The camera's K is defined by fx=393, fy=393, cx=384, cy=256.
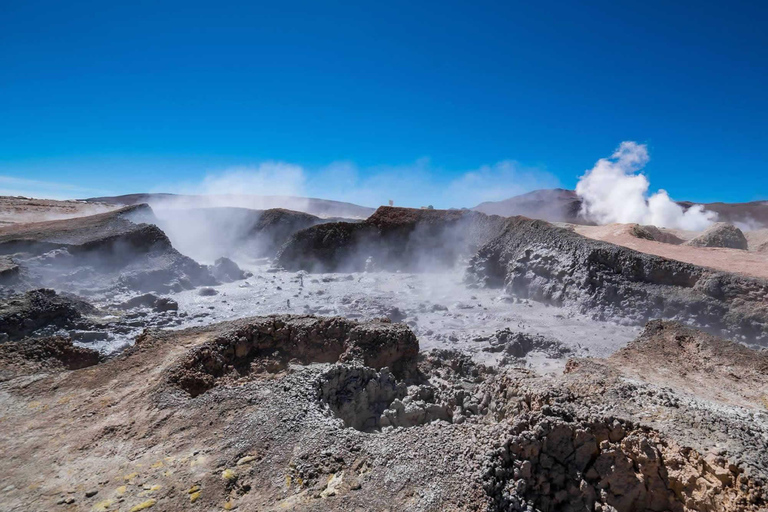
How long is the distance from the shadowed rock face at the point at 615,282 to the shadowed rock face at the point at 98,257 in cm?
1200

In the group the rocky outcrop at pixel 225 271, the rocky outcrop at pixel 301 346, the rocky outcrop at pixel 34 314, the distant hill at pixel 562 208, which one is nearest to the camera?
the rocky outcrop at pixel 301 346

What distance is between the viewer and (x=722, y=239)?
19.8 m

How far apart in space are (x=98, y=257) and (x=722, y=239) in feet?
92.5

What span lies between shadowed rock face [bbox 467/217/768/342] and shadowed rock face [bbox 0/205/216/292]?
39.4 feet

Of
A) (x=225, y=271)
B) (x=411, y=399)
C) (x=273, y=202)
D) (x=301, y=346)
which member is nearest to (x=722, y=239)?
(x=411, y=399)

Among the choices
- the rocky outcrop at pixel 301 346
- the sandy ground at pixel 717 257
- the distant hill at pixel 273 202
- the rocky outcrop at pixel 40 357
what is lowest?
the rocky outcrop at pixel 40 357

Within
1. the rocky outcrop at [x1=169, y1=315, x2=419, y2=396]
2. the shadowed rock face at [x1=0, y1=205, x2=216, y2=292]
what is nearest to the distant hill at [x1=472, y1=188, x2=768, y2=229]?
the shadowed rock face at [x1=0, y1=205, x2=216, y2=292]

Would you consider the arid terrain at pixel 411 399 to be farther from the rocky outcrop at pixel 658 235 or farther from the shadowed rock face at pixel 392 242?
the rocky outcrop at pixel 658 235

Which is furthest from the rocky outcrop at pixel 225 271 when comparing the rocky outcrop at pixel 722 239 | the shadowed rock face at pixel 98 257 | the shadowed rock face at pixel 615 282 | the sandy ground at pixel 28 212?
the rocky outcrop at pixel 722 239

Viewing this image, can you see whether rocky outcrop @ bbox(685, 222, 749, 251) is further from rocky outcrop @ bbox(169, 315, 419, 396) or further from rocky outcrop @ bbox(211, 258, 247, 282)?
rocky outcrop @ bbox(211, 258, 247, 282)

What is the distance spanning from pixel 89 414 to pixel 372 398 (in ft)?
11.9

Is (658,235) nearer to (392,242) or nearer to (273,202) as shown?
(392,242)

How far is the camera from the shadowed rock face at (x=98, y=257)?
13266 millimetres

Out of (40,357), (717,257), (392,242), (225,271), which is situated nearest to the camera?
(40,357)
